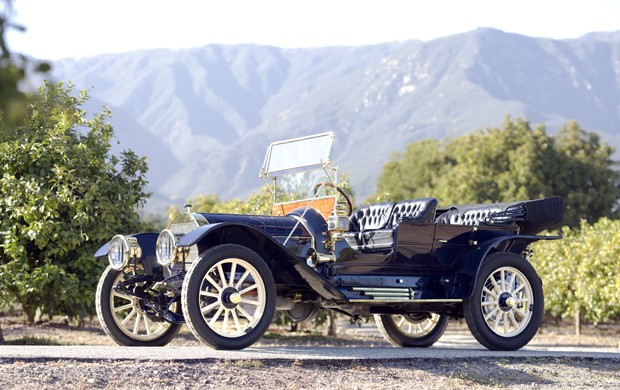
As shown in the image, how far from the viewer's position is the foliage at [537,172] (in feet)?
140

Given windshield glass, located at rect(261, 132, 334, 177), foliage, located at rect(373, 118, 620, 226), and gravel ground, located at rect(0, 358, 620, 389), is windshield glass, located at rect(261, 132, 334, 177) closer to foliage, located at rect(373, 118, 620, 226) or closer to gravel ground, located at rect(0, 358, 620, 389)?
gravel ground, located at rect(0, 358, 620, 389)

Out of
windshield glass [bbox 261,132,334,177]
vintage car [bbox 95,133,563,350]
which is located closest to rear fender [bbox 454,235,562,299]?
vintage car [bbox 95,133,563,350]

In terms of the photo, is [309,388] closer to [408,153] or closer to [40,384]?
[40,384]

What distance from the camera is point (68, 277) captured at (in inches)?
479

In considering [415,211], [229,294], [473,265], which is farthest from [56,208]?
[473,265]

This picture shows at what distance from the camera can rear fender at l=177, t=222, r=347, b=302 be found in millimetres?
8508

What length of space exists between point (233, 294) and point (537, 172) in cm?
3680

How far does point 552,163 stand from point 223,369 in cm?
3859

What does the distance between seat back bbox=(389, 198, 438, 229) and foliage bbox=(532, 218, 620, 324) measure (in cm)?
1124

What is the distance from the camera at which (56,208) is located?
12.0 meters

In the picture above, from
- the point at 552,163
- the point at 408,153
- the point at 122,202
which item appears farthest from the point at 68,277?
the point at 408,153

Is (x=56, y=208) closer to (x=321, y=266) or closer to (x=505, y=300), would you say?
(x=321, y=266)

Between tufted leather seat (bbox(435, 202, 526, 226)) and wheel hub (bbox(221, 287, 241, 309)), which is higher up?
tufted leather seat (bbox(435, 202, 526, 226))

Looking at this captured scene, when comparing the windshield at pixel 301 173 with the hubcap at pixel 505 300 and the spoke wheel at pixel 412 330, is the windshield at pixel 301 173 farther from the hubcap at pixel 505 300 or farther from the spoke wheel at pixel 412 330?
the hubcap at pixel 505 300
